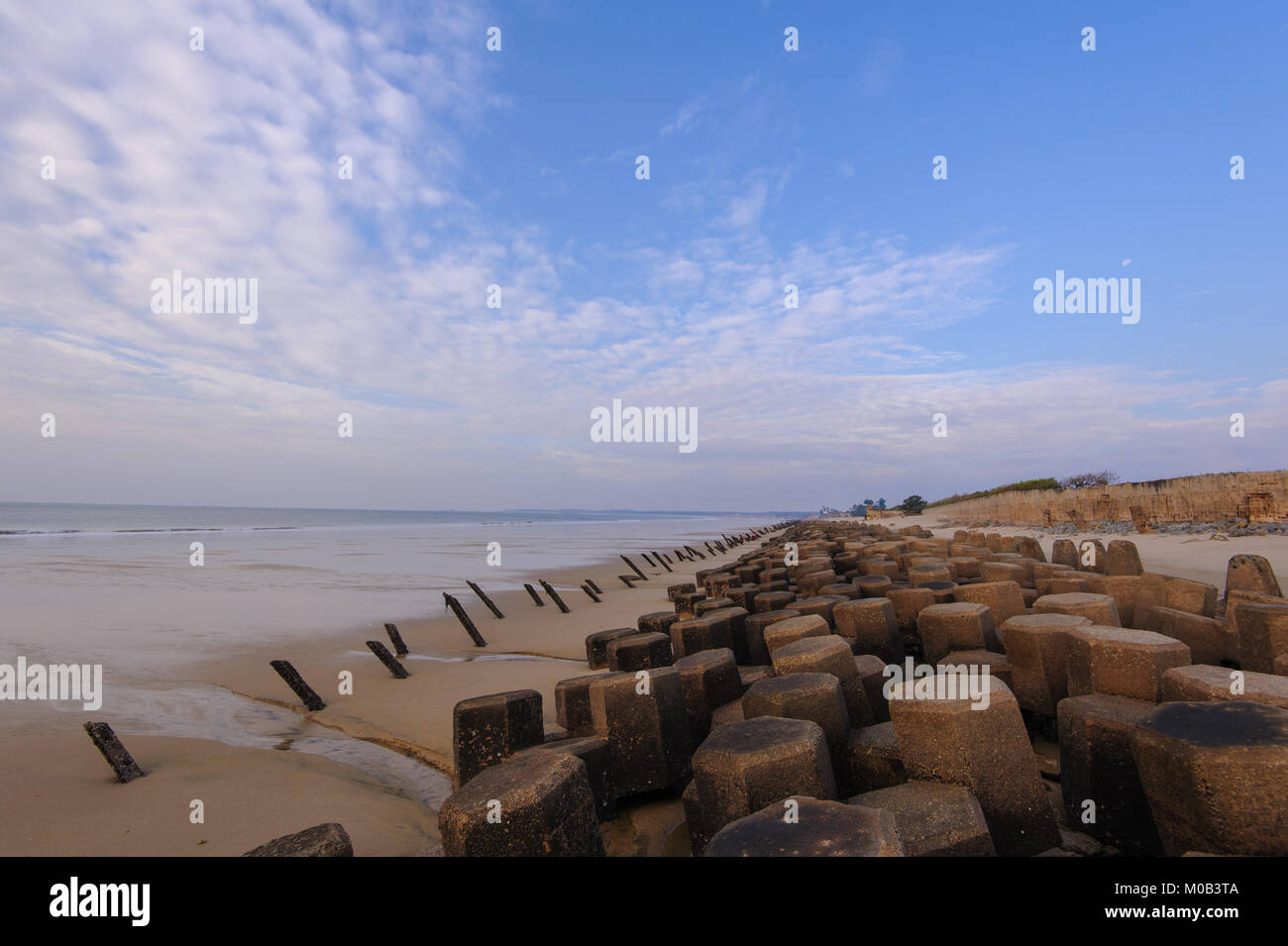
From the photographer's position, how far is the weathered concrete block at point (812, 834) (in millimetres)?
1472

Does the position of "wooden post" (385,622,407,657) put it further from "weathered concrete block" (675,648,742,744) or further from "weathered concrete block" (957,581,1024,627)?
"weathered concrete block" (957,581,1024,627)

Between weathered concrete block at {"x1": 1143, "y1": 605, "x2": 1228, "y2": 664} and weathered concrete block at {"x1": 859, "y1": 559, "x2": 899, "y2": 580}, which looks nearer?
weathered concrete block at {"x1": 1143, "y1": 605, "x2": 1228, "y2": 664}

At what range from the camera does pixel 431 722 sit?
4996mm

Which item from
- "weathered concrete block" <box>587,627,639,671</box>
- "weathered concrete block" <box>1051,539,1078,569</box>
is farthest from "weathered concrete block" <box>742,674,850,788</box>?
"weathered concrete block" <box>1051,539,1078,569</box>

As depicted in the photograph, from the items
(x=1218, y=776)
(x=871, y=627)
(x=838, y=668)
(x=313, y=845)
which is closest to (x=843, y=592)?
(x=871, y=627)

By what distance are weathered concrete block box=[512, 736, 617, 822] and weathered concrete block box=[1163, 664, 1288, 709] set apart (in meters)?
2.35

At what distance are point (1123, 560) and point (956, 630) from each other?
134 inches

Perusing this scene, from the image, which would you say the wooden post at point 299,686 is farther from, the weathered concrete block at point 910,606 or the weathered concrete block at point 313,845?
the weathered concrete block at point 910,606

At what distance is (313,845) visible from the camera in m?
1.76

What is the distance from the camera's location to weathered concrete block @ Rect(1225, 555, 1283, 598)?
492 centimetres
